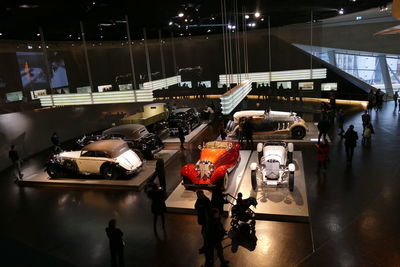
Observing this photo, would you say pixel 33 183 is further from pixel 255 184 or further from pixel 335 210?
pixel 335 210

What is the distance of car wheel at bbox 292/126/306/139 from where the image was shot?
13.8m

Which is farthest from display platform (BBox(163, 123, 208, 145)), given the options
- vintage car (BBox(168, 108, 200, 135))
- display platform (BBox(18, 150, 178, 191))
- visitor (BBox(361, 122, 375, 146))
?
visitor (BBox(361, 122, 375, 146))

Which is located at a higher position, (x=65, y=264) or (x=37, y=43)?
(x=37, y=43)

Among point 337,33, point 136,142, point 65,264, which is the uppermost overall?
point 337,33

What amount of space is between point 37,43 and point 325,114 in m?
18.2

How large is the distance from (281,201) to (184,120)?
401 inches

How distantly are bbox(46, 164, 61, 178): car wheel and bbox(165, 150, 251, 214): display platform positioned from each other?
16.6 feet

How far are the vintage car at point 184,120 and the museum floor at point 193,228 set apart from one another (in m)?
6.48

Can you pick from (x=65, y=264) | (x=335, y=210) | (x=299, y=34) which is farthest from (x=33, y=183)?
(x=299, y=34)

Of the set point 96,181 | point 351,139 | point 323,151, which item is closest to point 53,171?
point 96,181

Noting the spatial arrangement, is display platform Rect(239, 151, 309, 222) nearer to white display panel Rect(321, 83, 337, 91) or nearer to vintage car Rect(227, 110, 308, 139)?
vintage car Rect(227, 110, 308, 139)

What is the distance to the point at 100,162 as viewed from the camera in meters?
10.7

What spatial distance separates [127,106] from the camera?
21.9m

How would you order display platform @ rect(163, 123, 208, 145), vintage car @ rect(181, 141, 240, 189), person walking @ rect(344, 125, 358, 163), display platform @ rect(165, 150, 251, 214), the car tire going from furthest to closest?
display platform @ rect(163, 123, 208, 145), person walking @ rect(344, 125, 358, 163), vintage car @ rect(181, 141, 240, 189), the car tire, display platform @ rect(165, 150, 251, 214)
